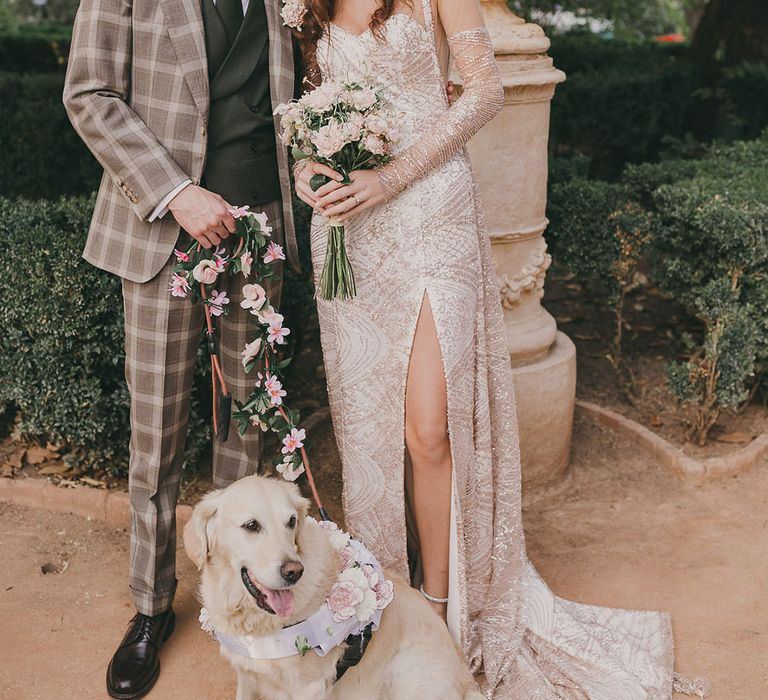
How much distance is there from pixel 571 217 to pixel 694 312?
35.9 inches

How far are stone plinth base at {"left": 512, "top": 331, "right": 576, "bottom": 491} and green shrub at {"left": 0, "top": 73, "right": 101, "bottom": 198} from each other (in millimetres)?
4906

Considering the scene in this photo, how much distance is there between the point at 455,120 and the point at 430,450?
121 cm

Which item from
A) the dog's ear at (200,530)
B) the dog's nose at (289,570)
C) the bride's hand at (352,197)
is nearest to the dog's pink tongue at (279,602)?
the dog's nose at (289,570)

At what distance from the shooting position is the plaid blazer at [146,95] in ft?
10.2

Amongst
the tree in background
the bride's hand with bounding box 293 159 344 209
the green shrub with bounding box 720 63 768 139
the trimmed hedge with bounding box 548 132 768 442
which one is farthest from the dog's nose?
the tree in background

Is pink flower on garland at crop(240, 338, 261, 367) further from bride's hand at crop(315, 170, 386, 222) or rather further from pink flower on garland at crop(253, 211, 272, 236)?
bride's hand at crop(315, 170, 386, 222)

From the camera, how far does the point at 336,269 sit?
135 inches

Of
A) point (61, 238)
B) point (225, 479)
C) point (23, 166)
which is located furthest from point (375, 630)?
point (23, 166)

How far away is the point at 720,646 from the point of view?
389 cm

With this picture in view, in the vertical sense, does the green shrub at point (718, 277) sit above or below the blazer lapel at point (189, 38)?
below

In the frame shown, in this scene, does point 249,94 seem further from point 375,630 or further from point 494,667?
point 494,667

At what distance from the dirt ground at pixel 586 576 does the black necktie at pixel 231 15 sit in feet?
7.79

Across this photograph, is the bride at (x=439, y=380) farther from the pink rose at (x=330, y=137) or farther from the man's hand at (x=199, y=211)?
the man's hand at (x=199, y=211)

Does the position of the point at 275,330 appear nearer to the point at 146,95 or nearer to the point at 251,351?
the point at 251,351
